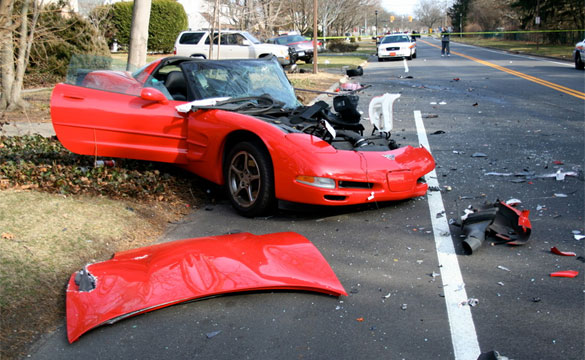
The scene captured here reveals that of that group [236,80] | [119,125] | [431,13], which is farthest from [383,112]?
[431,13]

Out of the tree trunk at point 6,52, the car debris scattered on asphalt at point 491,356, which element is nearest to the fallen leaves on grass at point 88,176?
the tree trunk at point 6,52

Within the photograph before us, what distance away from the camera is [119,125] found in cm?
636

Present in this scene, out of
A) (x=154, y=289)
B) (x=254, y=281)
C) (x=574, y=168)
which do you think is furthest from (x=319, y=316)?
(x=574, y=168)

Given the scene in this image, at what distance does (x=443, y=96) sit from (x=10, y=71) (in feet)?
34.6

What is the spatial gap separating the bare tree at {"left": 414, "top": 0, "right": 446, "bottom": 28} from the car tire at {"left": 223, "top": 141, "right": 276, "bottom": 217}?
613 feet

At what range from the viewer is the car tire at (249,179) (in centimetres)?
561

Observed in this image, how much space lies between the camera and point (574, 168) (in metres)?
7.45

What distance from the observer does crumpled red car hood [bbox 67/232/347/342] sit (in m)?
3.68

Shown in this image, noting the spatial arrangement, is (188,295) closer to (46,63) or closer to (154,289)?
(154,289)

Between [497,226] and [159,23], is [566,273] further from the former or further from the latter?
[159,23]

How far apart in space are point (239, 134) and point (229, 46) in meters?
18.9

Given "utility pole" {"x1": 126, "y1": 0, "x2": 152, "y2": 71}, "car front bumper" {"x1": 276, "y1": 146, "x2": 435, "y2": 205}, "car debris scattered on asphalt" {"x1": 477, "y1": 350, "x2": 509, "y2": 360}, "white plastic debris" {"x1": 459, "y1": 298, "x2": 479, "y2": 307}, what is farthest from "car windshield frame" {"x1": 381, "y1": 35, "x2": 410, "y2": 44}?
"car debris scattered on asphalt" {"x1": 477, "y1": 350, "x2": 509, "y2": 360}

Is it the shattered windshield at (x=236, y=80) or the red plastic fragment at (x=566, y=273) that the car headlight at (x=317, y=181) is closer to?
the shattered windshield at (x=236, y=80)

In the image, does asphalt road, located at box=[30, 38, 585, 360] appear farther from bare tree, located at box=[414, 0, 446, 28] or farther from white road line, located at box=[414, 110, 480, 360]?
bare tree, located at box=[414, 0, 446, 28]
